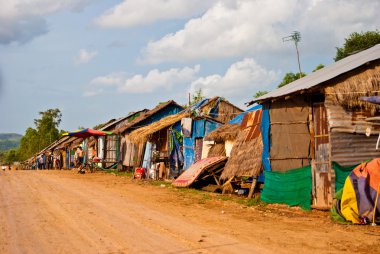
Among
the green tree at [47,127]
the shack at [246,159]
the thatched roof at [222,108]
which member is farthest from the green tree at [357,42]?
the green tree at [47,127]

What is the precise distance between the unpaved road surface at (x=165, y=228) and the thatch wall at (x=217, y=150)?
6032 millimetres

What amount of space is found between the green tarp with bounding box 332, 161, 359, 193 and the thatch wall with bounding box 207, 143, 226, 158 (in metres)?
8.70

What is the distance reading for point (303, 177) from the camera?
12586mm

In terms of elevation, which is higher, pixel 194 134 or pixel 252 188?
pixel 194 134

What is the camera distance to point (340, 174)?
37.0ft

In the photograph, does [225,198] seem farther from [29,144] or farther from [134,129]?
[29,144]

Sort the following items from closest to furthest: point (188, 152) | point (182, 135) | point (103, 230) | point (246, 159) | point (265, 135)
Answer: point (103, 230) → point (265, 135) → point (246, 159) → point (188, 152) → point (182, 135)

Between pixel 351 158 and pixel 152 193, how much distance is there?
7169 millimetres

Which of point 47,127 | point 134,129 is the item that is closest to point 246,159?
point 134,129

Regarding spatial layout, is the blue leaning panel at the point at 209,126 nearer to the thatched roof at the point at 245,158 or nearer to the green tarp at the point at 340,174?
the thatched roof at the point at 245,158

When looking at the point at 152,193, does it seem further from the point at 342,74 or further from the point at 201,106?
the point at 201,106

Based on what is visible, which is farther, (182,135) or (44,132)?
(44,132)

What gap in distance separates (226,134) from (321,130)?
7201 millimetres

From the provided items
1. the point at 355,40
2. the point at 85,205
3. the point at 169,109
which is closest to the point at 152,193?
the point at 85,205
